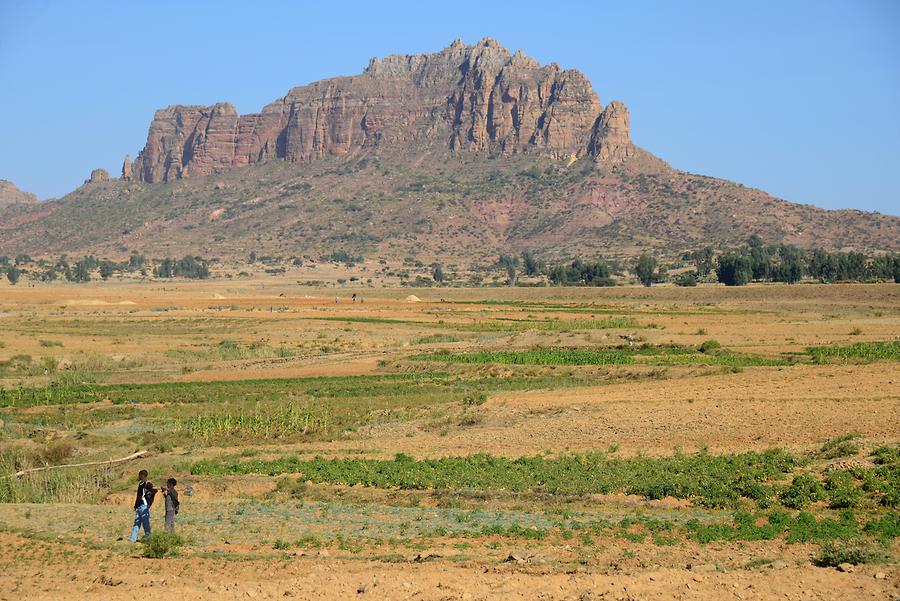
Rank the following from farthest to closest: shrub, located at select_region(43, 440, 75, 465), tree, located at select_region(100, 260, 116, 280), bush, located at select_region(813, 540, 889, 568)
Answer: tree, located at select_region(100, 260, 116, 280), shrub, located at select_region(43, 440, 75, 465), bush, located at select_region(813, 540, 889, 568)

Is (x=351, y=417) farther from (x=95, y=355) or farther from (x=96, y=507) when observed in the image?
(x=95, y=355)

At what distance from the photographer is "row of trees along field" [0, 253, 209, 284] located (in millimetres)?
160050

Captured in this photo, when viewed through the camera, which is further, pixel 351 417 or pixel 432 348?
pixel 432 348

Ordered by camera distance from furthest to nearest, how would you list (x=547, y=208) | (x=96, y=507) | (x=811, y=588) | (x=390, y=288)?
(x=547, y=208) → (x=390, y=288) → (x=96, y=507) → (x=811, y=588)

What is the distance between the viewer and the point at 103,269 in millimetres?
161500

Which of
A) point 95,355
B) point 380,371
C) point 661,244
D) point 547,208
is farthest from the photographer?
point 547,208

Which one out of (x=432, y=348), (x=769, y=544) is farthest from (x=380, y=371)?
(x=769, y=544)

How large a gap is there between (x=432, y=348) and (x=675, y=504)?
3760 cm

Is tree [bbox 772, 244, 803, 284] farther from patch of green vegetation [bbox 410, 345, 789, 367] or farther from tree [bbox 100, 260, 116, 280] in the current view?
tree [bbox 100, 260, 116, 280]

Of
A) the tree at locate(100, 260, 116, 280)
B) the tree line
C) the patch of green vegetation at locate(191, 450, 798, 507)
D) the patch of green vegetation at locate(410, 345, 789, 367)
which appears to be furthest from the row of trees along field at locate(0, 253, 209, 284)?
the patch of green vegetation at locate(191, 450, 798, 507)

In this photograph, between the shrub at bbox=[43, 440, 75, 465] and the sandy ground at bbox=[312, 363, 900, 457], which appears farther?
the shrub at bbox=[43, 440, 75, 465]

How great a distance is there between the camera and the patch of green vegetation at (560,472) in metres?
23.2

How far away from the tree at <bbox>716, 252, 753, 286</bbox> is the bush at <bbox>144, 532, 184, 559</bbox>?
107086 millimetres

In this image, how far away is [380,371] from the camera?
166 ft
